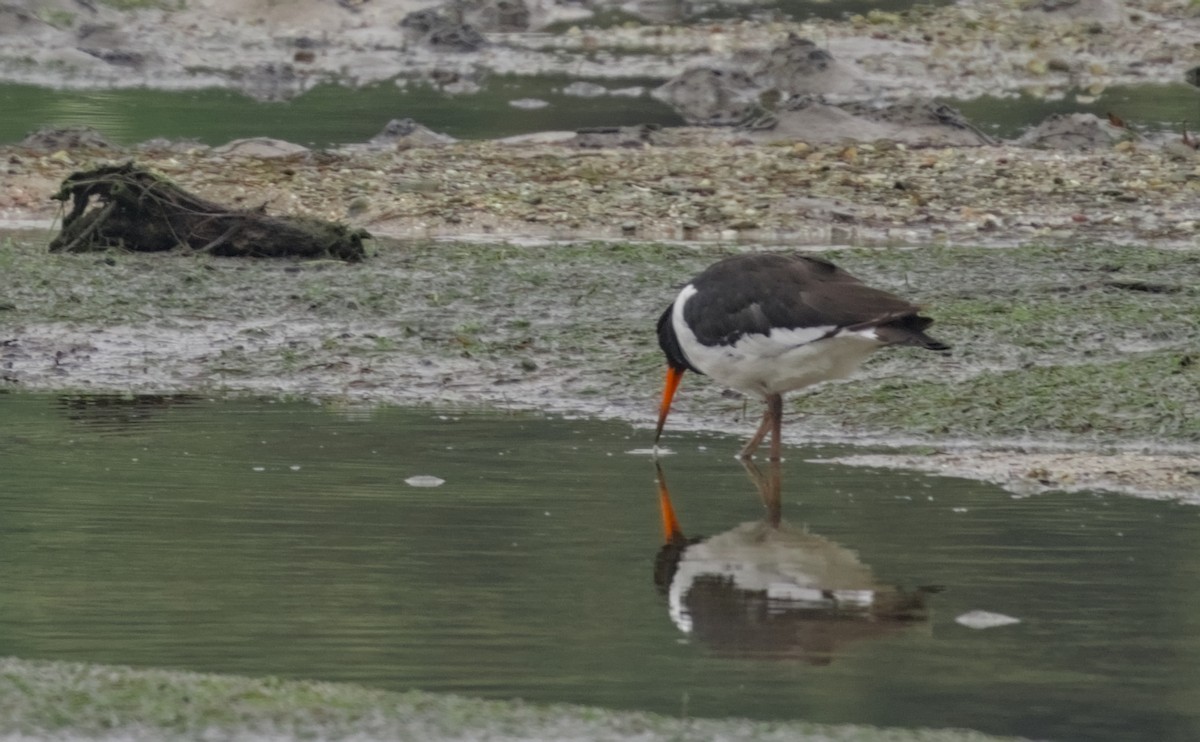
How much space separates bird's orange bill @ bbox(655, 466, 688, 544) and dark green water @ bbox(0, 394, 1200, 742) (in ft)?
0.20

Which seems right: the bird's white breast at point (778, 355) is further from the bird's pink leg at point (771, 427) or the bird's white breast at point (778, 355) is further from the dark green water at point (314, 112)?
the dark green water at point (314, 112)

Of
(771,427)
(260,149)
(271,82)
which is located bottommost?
(271,82)

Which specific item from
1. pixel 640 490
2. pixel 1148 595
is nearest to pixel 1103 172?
pixel 640 490

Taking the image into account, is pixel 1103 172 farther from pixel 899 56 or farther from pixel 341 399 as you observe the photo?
pixel 899 56

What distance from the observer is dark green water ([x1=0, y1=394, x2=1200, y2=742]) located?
19.9ft

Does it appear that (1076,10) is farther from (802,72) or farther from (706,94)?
(706,94)

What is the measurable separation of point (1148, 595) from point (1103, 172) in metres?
12.1

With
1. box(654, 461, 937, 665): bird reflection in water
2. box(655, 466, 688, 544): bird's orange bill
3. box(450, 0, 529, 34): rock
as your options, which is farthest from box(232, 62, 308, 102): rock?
box(654, 461, 937, 665): bird reflection in water

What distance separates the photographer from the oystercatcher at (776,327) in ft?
29.6

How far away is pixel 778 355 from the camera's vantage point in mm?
9344

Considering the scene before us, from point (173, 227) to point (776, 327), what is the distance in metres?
6.45

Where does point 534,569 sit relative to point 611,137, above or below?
above

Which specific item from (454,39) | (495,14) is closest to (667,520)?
(454,39)

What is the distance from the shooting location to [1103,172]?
1873 cm
